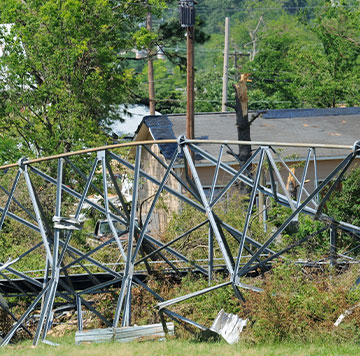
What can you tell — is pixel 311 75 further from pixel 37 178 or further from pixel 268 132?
pixel 37 178

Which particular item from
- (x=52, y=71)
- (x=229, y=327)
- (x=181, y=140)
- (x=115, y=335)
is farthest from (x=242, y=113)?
(x=229, y=327)

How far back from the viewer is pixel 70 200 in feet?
94.5

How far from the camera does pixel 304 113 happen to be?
34.5 metres

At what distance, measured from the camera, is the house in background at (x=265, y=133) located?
94.7 ft

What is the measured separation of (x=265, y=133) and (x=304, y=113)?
4.13 m

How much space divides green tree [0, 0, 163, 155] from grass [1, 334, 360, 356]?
561 inches

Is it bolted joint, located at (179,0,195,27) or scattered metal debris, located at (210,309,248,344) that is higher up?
bolted joint, located at (179,0,195,27)

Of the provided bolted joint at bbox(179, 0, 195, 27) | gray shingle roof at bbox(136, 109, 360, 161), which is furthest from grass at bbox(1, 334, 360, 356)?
gray shingle roof at bbox(136, 109, 360, 161)

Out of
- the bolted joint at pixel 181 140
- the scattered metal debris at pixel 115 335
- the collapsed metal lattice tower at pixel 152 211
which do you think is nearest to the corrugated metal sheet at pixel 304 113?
the collapsed metal lattice tower at pixel 152 211

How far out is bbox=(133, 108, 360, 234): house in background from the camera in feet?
94.7

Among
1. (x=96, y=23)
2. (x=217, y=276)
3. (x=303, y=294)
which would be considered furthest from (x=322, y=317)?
(x=96, y=23)

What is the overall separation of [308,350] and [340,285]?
2.44 m

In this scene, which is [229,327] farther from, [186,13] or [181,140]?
[186,13]

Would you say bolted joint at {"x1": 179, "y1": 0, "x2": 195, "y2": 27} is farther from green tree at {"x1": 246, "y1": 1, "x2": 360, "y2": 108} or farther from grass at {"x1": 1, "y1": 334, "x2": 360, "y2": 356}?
green tree at {"x1": 246, "y1": 1, "x2": 360, "y2": 108}
